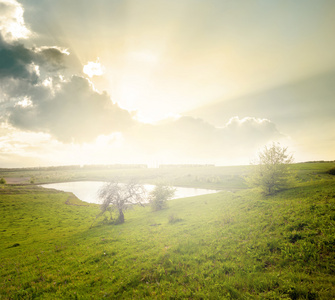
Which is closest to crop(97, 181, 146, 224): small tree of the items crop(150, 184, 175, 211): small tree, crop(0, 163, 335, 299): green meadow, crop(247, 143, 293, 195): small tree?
crop(0, 163, 335, 299): green meadow

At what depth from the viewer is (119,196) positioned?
121ft

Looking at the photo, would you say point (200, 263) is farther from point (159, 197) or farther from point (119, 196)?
point (159, 197)

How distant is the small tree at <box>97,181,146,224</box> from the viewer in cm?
3609

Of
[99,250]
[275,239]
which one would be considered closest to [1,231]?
[99,250]

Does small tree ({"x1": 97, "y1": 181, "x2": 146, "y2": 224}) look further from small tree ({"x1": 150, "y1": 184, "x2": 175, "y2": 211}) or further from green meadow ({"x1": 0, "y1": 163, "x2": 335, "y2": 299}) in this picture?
small tree ({"x1": 150, "y1": 184, "x2": 175, "y2": 211})

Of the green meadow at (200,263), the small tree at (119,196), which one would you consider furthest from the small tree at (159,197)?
the green meadow at (200,263)

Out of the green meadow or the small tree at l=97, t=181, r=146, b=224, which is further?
the small tree at l=97, t=181, r=146, b=224

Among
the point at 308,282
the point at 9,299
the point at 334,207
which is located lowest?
the point at 9,299

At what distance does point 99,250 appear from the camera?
20984mm

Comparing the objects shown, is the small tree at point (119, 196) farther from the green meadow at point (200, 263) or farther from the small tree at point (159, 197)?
the small tree at point (159, 197)

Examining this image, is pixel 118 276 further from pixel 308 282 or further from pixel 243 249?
pixel 308 282

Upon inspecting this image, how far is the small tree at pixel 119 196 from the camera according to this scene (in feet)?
118

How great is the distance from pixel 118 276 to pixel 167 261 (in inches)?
184

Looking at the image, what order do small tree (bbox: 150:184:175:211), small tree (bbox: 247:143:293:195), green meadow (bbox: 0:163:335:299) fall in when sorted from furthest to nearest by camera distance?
1. small tree (bbox: 150:184:175:211)
2. small tree (bbox: 247:143:293:195)
3. green meadow (bbox: 0:163:335:299)
